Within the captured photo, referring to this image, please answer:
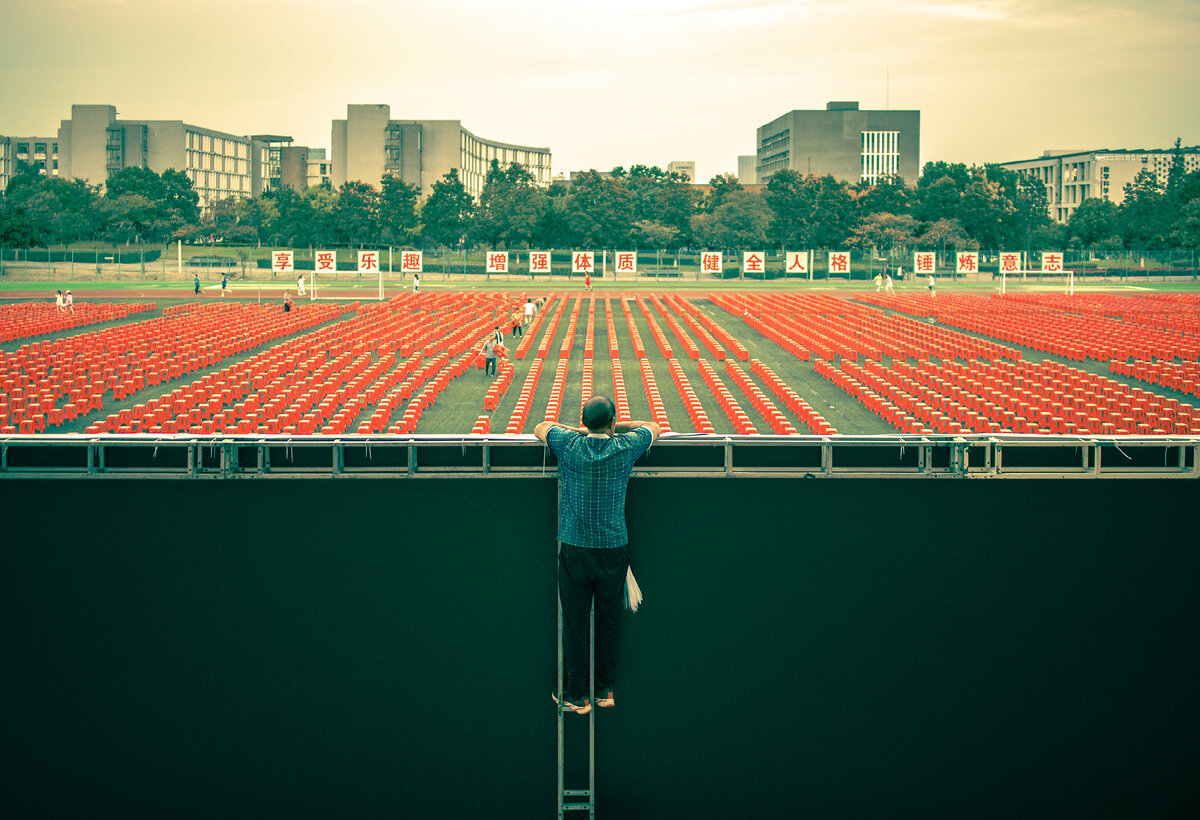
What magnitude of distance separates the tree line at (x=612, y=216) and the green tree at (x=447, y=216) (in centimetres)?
16

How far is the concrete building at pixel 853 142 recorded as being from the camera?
185 m

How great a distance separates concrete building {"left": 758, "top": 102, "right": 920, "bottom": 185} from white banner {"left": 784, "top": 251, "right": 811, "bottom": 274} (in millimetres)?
85055

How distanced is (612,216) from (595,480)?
381 ft

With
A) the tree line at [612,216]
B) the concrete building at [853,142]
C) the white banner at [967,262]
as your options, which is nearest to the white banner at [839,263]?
the white banner at [967,262]

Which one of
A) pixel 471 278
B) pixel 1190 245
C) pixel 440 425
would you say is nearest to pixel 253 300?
pixel 471 278

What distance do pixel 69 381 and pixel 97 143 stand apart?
144 m

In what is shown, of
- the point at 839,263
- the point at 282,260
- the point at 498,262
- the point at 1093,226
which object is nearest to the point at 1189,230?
the point at 1093,226

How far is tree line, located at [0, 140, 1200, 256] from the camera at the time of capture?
11931 cm

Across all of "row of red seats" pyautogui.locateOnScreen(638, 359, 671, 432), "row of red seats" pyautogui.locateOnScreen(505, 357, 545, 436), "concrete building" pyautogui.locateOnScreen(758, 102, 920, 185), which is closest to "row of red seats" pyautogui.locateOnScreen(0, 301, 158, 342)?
"row of red seats" pyautogui.locateOnScreen(505, 357, 545, 436)

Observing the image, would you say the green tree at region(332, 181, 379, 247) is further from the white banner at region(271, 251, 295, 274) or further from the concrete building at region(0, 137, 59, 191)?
the concrete building at region(0, 137, 59, 191)

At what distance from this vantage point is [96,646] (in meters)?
5.21

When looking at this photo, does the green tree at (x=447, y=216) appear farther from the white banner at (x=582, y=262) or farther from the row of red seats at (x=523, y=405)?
the row of red seats at (x=523, y=405)

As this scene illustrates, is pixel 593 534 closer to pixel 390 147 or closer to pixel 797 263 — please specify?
pixel 797 263

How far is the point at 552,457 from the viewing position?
5.32 metres
